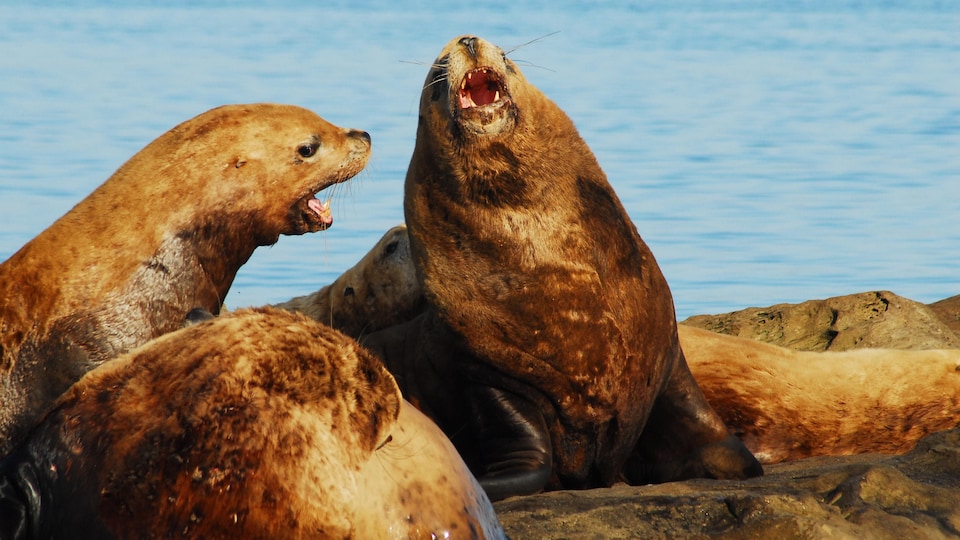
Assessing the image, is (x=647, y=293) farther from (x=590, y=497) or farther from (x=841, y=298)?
(x=841, y=298)

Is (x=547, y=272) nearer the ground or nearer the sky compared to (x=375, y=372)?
nearer the ground

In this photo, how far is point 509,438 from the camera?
6.42 m

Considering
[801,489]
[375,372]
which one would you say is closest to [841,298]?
[801,489]

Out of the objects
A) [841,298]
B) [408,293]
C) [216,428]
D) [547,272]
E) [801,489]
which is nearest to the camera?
A: [216,428]

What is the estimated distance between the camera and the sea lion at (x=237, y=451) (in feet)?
11.5

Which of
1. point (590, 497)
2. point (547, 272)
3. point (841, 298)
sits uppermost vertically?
point (547, 272)

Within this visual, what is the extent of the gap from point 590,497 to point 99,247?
2723mm

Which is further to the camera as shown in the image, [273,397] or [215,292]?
[215,292]

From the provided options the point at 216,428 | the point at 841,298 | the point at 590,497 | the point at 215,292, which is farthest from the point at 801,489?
the point at 841,298

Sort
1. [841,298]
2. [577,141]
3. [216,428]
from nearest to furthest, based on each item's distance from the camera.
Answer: [216,428]
[577,141]
[841,298]

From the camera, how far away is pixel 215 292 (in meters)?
7.22

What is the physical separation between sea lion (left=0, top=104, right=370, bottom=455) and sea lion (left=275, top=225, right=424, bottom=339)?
2.56 feet

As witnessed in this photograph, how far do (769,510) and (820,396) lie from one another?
315 centimetres

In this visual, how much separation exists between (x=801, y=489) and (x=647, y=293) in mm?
1601
